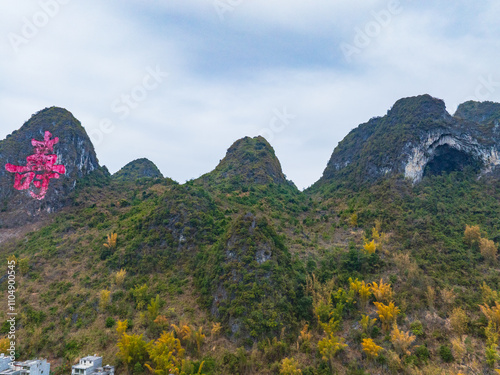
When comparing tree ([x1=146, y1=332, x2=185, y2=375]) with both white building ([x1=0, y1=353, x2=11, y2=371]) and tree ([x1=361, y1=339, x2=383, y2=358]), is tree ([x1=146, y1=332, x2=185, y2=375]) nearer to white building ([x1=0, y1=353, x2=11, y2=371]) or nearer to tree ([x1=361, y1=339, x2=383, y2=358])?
white building ([x1=0, y1=353, x2=11, y2=371])

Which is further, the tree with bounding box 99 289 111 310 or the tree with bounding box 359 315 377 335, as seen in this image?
the tree with bounding box 99 289 111 310

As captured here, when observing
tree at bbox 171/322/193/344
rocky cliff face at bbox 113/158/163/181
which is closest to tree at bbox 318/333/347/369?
tree at bbox 171/322/193/344

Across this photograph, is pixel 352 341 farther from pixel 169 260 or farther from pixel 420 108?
pixel 420 108

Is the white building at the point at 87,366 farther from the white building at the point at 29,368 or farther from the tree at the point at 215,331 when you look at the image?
the tree at the point at 215,331

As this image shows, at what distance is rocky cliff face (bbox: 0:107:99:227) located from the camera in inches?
1513

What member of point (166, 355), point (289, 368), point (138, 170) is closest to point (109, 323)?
point (166, 355)

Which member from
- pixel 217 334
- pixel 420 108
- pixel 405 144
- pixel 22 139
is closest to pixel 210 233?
pixel 217 334

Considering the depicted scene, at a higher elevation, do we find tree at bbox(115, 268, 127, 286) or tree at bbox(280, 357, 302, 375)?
tree at bbox(115, 268, 127, 286)

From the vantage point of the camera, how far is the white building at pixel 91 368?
16.2m

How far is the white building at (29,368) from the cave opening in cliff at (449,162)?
164 feet

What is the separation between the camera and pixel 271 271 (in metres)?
21.9

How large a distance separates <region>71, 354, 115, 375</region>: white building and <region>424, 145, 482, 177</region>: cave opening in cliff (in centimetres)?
4689

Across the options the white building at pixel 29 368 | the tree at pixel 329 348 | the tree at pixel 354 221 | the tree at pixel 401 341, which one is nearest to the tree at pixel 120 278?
the white building at pixel 29 368

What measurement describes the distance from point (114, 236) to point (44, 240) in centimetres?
1098
